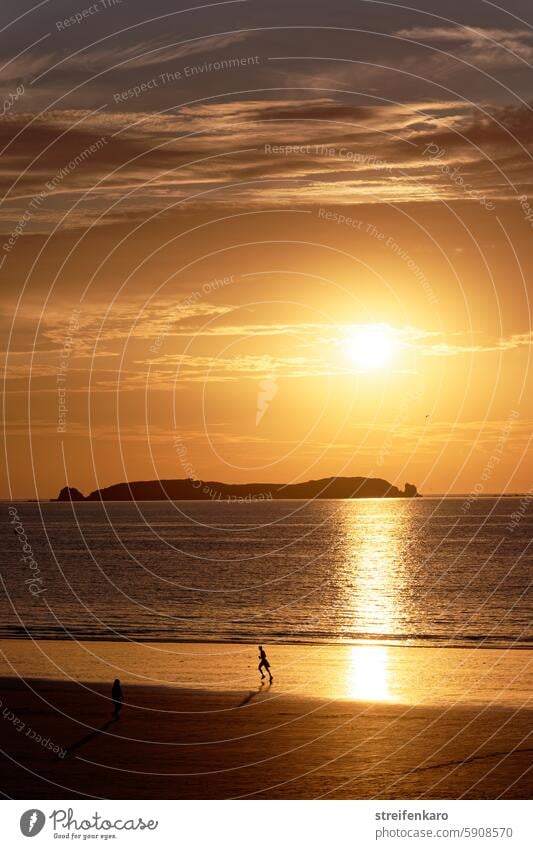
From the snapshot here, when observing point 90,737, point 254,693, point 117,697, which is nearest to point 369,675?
point 254,693

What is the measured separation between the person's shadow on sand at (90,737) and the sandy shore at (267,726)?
0.05 meters

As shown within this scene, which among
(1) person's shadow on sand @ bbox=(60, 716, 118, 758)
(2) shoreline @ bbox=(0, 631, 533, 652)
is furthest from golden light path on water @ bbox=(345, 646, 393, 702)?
(1) person's shadow on sand @ bbox=(60, 716, 118, 758)

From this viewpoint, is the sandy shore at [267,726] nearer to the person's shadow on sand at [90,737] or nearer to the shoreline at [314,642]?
the person's shadow on sand at [90,737]

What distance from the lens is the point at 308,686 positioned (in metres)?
54.2

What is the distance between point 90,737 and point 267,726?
7336mm

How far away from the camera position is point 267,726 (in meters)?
43.1

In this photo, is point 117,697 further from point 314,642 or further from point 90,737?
point 314,642

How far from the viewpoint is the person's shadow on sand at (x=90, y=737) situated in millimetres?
37656

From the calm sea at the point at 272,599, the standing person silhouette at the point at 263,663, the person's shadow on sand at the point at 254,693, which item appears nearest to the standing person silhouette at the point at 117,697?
the person's shadow on sand at the point at 254,693

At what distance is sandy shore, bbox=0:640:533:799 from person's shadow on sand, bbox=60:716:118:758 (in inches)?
1.8

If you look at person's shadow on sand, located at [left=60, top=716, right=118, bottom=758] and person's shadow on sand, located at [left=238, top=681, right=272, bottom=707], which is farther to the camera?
person's shadow on sand, located at [left=238, top=681, right=272, bottom=707]

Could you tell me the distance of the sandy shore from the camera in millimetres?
32719

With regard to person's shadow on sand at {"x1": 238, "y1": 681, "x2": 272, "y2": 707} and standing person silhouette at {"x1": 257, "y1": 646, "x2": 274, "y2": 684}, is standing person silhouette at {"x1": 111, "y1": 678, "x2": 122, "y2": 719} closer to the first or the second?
person's shadow on sand at {"x1": 238, "y1": 681, "x2": 272, "y2": 707}
